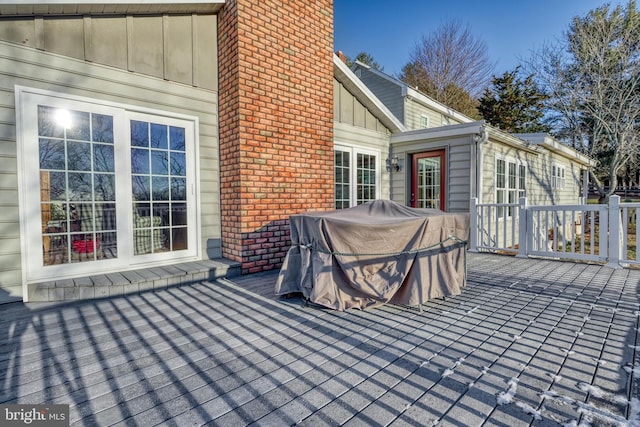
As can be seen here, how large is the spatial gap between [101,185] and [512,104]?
19509 mm

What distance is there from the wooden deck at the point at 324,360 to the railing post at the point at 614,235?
1473mm

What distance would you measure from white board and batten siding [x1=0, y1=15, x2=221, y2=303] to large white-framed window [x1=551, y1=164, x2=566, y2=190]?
11068 mm

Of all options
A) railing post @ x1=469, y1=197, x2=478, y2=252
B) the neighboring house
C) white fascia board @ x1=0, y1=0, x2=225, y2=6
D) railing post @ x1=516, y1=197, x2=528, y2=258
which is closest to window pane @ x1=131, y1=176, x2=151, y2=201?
white fascia board @ x1=0, y1=0, x2=225, y2=6

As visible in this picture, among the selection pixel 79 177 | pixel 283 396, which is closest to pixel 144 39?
pixel 79 177

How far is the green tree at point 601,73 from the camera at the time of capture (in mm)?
10227

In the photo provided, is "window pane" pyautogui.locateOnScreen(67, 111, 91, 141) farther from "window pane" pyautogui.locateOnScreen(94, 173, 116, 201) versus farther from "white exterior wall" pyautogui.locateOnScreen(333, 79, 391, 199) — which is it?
"white exterior wall" pyautogui.locateOnScreen(333, 79, 391, 199)

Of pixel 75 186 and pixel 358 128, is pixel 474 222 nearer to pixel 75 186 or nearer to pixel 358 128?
pixel 358 128

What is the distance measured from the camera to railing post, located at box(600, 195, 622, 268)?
4414mm

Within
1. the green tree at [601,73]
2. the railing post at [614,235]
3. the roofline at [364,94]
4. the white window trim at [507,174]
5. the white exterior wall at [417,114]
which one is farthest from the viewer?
the green tree at [601,73]

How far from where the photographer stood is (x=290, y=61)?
4.50 metres

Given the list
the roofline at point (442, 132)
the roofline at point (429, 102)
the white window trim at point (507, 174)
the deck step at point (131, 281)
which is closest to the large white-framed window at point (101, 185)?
the deck step at point (131, 281)

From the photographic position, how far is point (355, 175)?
6.30 meters

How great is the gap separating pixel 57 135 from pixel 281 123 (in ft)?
8.02

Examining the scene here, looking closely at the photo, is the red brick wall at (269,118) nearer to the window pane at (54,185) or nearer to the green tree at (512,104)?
the window pane at (54,185)
